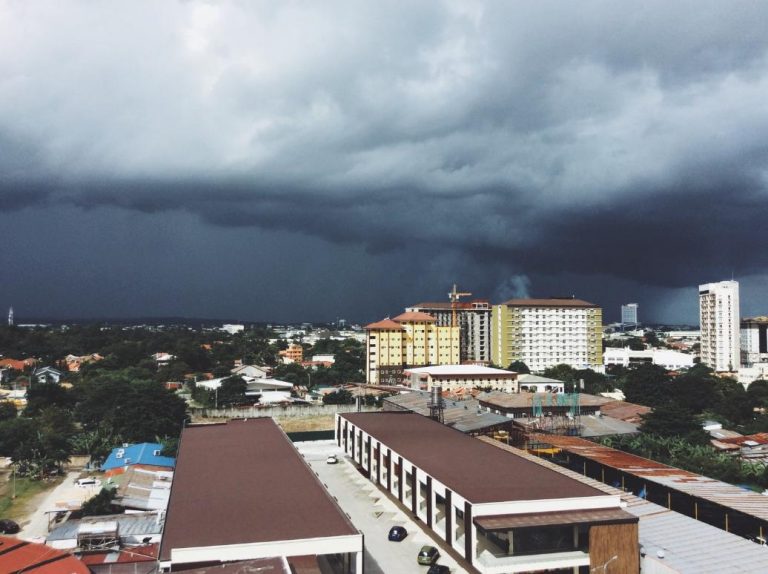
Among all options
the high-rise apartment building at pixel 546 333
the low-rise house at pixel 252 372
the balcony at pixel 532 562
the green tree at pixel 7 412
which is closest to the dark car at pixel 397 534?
the balcony at pixel 532 562

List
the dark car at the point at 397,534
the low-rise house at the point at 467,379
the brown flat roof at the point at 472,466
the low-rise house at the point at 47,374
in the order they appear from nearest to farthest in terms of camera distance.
A: the brown flat roof at the point at 472,466 → the dark car at the point at 397,534 → the low-rise house at the point at 467,379 → the low-rise house at the point at 47,374

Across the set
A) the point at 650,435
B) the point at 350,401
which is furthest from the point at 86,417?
the point at 650,435

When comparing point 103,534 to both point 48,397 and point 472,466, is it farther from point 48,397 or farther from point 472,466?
point 48,397

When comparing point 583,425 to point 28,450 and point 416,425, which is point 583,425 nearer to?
point 416,425

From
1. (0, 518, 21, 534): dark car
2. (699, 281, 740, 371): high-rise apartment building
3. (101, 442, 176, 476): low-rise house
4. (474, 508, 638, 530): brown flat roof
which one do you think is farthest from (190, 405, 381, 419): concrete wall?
(699, 281, 740, 371): high-rise apartment building

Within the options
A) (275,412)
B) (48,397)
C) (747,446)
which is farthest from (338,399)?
(747,446)

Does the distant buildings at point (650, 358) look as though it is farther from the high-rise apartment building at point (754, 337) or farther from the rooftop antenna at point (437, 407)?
the rooftop antenna at point (437, 407)
